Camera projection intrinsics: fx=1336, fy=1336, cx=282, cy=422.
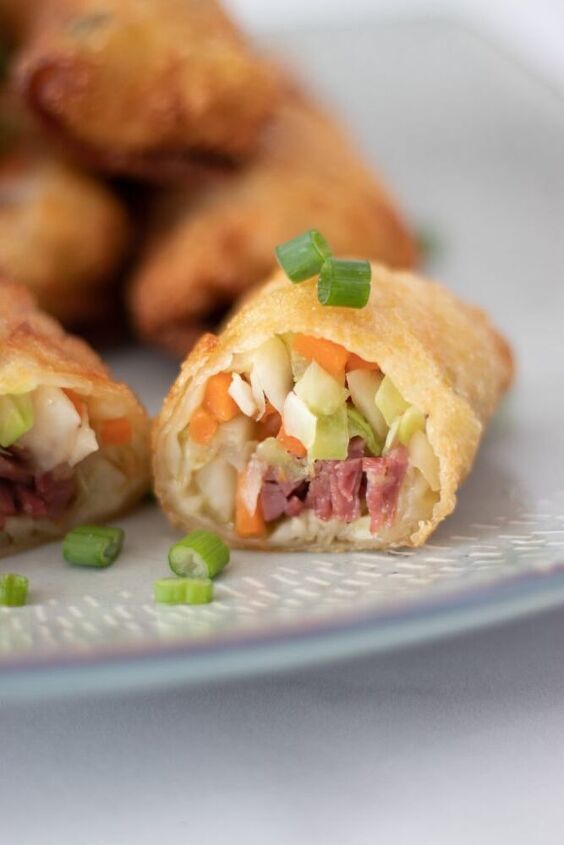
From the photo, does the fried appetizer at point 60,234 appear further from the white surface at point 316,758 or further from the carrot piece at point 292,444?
the white surface at point 316,758

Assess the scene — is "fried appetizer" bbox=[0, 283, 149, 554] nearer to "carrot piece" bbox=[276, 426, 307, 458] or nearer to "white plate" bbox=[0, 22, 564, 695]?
"white plate" bbox=[0, 22, 564, 695]

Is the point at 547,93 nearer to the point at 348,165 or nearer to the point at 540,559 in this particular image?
the point at 348,165

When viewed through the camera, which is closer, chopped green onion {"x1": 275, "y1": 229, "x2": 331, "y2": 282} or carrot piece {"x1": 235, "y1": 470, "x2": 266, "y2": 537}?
chopped green onion {"x1": 275, "y1": 229, "x2": 331, "y2": 282}

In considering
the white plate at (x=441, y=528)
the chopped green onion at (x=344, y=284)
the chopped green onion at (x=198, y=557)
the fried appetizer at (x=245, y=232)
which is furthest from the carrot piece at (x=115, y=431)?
the fried appetizer at (x=245, y=232)

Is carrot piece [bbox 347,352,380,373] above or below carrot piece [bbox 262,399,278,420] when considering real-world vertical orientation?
above

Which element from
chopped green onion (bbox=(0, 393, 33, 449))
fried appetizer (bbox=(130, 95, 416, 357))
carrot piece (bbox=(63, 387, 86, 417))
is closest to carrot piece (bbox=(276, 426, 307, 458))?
carrot piece (bbox=(63, 387, 86, 417))

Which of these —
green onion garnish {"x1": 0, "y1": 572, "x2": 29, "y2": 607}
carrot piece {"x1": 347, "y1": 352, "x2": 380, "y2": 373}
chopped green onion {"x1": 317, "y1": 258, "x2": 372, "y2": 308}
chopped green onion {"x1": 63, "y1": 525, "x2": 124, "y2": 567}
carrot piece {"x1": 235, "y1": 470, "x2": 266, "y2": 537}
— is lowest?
green onion garnish {"x1": 0, "y1": 572, "x2": 29, "y2": 607}

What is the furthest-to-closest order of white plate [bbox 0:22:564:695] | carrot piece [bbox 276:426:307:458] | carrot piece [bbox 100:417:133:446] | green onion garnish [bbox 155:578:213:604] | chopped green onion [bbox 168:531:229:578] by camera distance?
carrot piece [bbox 100:417:133:446]
carrot piece [bbox 276:426:307:458]
chopped green onion [bbox 168:531:229:578]
green onion garnish [bbox 155:578:213:604]
white plate [bbox 0:22:564:695]

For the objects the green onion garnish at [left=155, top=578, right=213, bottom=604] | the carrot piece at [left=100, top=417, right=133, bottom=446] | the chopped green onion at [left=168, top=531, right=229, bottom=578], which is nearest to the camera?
the green onion garnish at [left=155, top=578, right=213, bottom=604]
